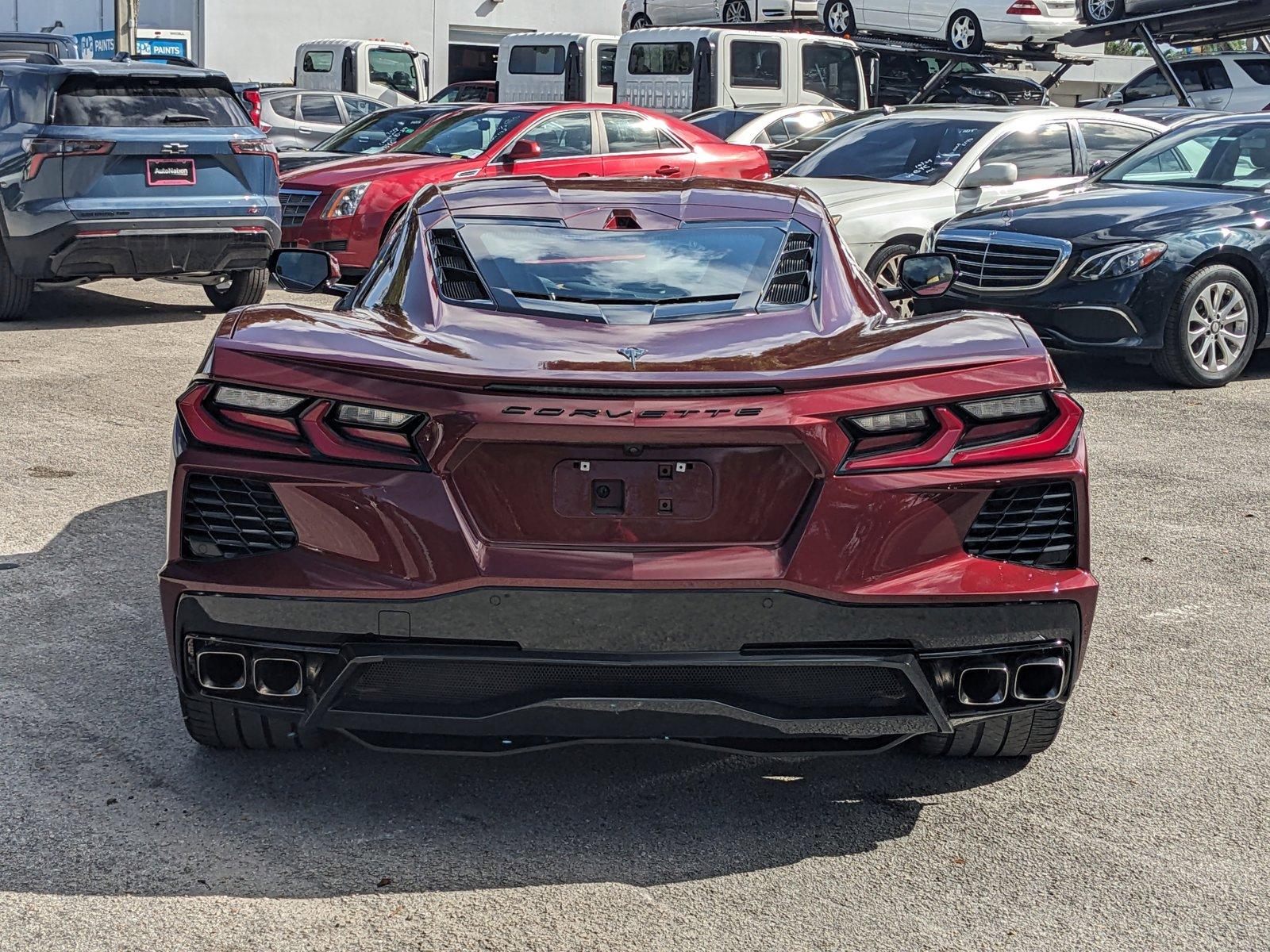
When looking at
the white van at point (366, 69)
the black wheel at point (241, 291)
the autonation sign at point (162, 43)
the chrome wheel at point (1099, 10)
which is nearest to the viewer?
the black wheel at point (241, 291)

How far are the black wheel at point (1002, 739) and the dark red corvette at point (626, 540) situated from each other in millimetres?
290

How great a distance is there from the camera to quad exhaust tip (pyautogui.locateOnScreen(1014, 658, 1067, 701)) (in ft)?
11.6

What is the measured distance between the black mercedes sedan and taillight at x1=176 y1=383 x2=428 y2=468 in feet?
23.1

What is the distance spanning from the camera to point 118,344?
1090 cm

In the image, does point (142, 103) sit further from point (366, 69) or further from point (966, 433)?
point (366, 69)

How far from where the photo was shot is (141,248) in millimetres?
11297

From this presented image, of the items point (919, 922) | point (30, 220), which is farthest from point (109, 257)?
point (919, 922)

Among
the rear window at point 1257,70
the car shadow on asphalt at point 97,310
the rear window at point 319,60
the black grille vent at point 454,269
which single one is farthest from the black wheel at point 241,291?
the rear window at point 319,60

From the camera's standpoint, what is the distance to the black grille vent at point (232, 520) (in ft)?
11.3

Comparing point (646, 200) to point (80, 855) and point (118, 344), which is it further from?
point (118, 344)

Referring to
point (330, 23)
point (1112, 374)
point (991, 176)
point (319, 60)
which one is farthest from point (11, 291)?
point (330, 23)

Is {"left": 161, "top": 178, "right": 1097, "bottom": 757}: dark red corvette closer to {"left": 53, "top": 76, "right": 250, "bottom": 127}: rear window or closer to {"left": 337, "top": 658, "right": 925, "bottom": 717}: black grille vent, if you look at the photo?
{"left": 337, "top": 658, "right": 925, "bottom": 717}: black grille vent

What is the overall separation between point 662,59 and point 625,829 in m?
20.9

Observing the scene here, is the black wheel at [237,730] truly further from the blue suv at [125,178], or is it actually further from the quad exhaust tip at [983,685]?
the blue suv at [125,178]
